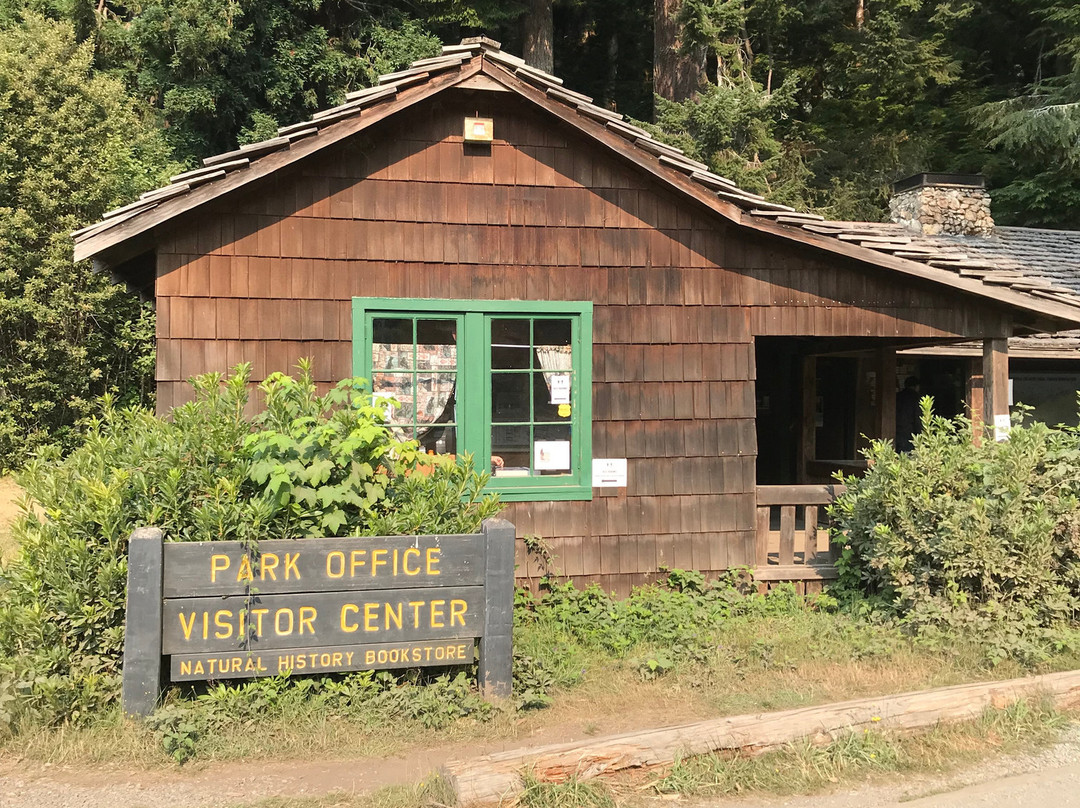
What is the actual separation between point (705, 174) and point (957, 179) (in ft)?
31.2

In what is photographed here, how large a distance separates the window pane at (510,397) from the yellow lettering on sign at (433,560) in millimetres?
2401

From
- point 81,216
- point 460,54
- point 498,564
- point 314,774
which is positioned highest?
point 81,216

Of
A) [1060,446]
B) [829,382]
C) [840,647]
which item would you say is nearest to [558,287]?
[840,647]

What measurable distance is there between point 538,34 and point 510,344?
13.9 m

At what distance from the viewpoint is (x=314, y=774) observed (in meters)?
4.11

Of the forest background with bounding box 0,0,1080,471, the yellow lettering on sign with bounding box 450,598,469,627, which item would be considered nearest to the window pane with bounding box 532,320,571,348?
the yellow lettering on sign with bounding box 450,598,469,627

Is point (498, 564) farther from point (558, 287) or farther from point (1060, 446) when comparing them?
point (1060, 446)

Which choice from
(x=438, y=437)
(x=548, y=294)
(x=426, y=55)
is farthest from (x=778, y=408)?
(x=426, y=55)

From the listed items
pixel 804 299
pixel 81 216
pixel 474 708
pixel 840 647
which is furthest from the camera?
pixel 81 216

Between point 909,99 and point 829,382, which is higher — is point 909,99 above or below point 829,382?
above

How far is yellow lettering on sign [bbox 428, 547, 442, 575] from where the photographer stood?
4.70 meters

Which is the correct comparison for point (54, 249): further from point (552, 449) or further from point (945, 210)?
point (945, 210)

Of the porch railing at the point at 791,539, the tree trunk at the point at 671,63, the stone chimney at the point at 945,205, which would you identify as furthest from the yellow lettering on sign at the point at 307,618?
the tree trunk at the point at 671,63

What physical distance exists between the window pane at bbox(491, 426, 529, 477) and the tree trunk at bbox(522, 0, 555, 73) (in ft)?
45.0
